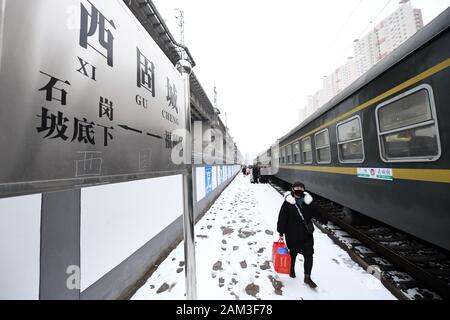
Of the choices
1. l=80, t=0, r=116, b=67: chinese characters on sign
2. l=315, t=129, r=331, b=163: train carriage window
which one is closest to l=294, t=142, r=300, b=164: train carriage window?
l=315, t=129, r=331, b=163: train carriage window

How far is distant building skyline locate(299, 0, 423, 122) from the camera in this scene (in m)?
13.1

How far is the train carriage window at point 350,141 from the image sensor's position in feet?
11.3

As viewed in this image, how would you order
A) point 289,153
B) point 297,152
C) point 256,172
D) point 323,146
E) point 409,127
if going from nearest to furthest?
point 409,127
point 323,146
point 297,152
point 289,153
point 256,172

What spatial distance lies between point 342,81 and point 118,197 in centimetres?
2126

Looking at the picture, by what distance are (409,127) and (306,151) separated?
4001mm

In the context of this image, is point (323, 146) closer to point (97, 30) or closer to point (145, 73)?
point (145, 73)

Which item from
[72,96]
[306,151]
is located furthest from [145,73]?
[306,151]

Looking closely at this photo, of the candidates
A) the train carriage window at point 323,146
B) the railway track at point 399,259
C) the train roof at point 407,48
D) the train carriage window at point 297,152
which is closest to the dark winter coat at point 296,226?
the railway track at point 399,259

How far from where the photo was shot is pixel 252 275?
9.31 feet
